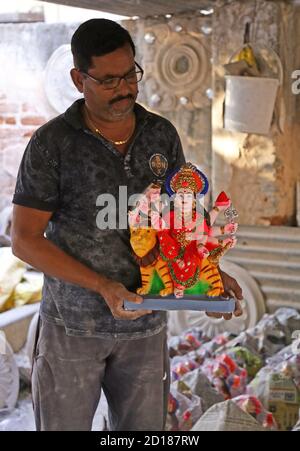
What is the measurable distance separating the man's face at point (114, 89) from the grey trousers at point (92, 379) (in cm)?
59

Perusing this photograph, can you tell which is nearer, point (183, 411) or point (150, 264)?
point (150, 264)

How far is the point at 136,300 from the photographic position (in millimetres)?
1652

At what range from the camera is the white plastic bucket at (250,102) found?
3.54m

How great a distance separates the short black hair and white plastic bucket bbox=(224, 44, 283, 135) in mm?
1918

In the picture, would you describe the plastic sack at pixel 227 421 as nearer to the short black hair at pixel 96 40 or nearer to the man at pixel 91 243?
the man at pixel 91 243

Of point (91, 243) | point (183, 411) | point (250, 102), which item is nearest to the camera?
point (91, 243)


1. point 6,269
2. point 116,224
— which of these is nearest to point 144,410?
point 116,224

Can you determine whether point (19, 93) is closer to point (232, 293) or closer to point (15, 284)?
point (15, 284)

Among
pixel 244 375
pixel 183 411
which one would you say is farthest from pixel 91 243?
pixel 244 375

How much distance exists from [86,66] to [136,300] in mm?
608

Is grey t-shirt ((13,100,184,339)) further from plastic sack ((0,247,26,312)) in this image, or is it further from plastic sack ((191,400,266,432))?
plastic sack ((0,247,26,312))

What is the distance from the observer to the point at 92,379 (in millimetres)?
1798

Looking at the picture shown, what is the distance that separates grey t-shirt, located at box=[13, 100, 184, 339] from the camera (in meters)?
1.73

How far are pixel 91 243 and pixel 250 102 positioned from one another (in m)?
2.05
